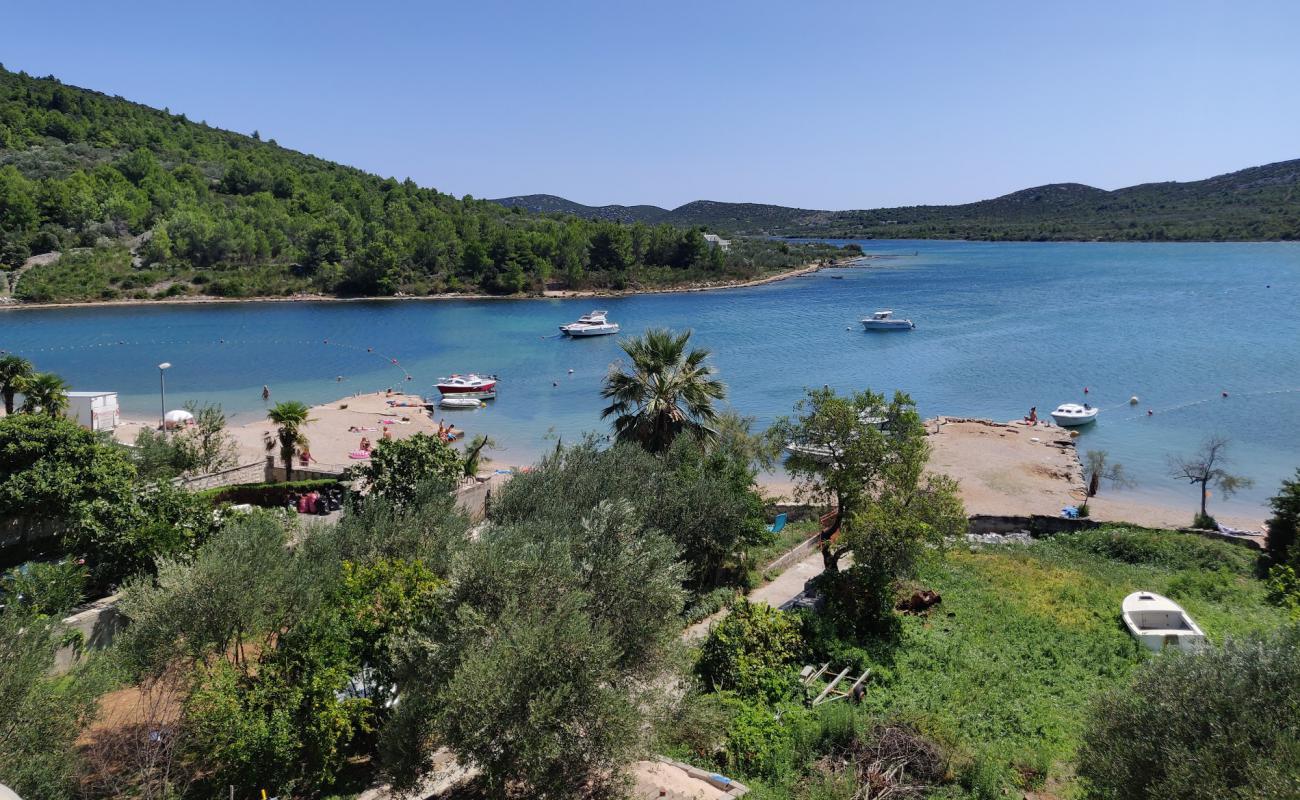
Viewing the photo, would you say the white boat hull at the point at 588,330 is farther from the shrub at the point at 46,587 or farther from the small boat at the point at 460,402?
the shrub at the point at 46,587

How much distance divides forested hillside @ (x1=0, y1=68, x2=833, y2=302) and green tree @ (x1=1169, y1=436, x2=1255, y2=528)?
90.8 meters

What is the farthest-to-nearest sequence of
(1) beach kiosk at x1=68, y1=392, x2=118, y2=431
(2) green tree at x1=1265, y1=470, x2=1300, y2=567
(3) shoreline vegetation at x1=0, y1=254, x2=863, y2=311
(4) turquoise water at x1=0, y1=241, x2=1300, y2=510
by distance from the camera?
(3) shoreline vegetation at x1=0, y1=254, x2=863, y2=311 → (4) turquoise water at x1=0, y1=241, x2=1300, y2=510 → (1) beach kiosk at x1=68, y1=392, x2=118, y2=431 → (2) green tree at x1=1265, y1=470, x2=1300, y2=567

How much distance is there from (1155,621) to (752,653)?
9.60 meters

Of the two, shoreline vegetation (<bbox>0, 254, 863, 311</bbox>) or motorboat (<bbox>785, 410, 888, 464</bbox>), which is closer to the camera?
motorboat (<bbox>785, 410, 888, 464</bbox>)

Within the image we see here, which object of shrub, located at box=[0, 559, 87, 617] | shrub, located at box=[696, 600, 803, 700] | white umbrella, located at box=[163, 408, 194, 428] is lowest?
shrub, located at box=[696, 600, 803, 700]

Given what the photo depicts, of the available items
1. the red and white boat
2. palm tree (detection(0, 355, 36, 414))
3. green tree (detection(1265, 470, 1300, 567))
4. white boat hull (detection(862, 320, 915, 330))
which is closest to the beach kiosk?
palm tree (detection(0, 355, 36, 414))

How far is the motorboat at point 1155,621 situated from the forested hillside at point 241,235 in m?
106

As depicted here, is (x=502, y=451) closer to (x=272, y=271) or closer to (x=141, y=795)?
(x=141, y=795)

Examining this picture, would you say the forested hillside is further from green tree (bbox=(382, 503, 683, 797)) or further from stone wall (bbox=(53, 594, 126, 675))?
green tree (bbox=(382, 503, 683, 797))

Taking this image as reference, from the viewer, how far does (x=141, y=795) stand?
36.4 ft

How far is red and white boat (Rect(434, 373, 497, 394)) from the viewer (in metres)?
55.4

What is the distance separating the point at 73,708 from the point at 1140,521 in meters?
32.4

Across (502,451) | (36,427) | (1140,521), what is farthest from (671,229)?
(36,427)

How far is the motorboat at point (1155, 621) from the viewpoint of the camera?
16891 mm
